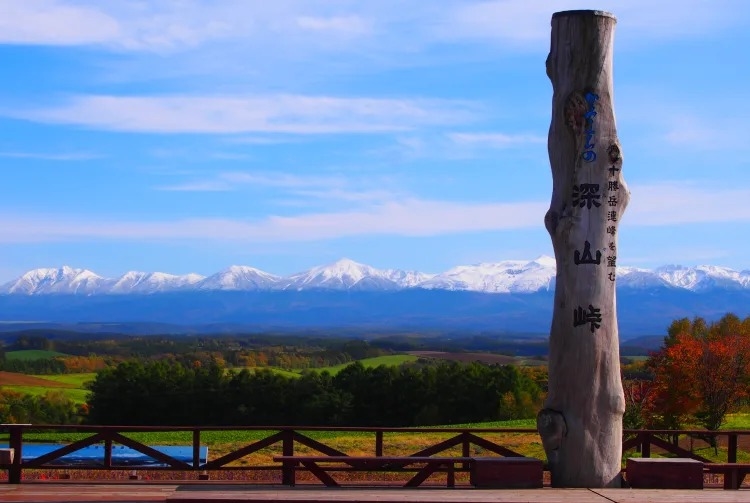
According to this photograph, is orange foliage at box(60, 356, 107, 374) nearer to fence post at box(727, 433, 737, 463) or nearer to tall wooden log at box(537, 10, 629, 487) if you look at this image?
fence post at box(727, 433, 737, 463)

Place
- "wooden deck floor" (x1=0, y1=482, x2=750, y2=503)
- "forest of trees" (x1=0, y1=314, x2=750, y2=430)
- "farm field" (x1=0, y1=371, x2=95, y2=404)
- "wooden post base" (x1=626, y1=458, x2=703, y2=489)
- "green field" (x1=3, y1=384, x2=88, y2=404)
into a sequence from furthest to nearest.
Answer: "farm field" (x1=0, y1=371, x2=95, y2=404), "green field" (x1=3, y1=384, x2=88, y2=404), "forest of trees" (x1=0, y1=314, x2=750, y2=430), "wooden post base" (x1=626, y1=458, x2=703, y2=489), "wooden deck floor" (x1=0, y1=482, x2=750, y2=503)

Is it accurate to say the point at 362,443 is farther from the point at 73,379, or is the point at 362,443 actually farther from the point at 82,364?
the point at 82,364

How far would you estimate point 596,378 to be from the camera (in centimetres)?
1356

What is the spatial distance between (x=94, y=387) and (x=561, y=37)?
134 ft

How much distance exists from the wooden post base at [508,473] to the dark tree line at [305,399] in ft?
114

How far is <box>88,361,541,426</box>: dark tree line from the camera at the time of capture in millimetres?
48594

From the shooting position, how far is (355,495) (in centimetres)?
1235

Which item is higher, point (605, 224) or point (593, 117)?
point (593, 117)

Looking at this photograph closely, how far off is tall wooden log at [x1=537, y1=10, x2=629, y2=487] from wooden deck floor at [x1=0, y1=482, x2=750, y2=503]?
71 centimetres

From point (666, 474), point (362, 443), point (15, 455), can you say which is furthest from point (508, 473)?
point (362, 443)

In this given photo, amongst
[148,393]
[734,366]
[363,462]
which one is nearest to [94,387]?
[148,393]

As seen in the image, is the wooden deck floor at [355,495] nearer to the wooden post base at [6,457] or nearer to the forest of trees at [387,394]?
the wooden post base at [6,457]

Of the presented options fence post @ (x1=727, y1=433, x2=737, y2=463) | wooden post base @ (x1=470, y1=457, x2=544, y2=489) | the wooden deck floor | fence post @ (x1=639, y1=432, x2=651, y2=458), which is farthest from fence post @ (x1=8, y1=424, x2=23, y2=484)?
fence post @ (x1=727, y1=433, x2=737, y2=463)

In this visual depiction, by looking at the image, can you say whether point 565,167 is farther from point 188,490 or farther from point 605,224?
point 188,490
